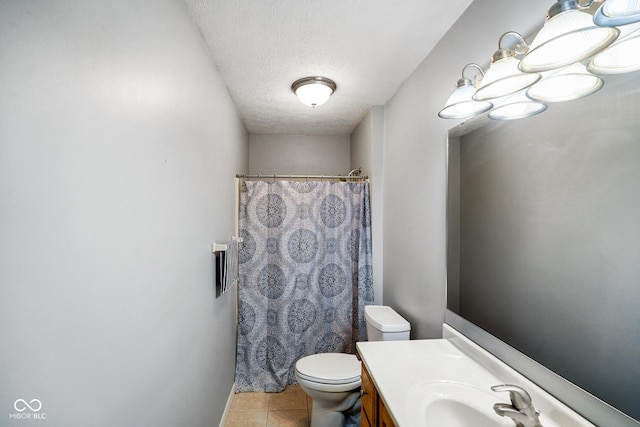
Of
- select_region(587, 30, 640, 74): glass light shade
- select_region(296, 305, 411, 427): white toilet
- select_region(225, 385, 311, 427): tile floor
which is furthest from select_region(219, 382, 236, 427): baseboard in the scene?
select_region(587, 30, 640, 74): glass light shade

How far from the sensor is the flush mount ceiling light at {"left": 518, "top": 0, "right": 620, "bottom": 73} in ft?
2.19

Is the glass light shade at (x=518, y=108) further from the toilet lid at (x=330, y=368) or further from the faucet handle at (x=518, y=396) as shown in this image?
the toilet lid at (x=330, y=368)

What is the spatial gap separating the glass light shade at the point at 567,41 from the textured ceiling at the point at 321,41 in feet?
2.50

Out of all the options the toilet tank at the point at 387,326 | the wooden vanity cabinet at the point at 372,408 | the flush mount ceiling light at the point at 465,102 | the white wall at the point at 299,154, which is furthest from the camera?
the white wall at the point at 299,154

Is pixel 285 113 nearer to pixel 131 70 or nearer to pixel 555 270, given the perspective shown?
pixel 131 70

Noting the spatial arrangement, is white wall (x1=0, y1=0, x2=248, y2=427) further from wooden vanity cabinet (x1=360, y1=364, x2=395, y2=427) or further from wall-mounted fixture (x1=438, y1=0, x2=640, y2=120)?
wall-mounted fixture (x1=438, y1=0, x2=640, y2=120)

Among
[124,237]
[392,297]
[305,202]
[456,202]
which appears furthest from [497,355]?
[305,202]

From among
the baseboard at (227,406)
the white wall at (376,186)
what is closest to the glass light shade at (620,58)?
the white wall at (376,186)

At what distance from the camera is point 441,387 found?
1029 mm

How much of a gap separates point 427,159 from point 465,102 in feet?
1.79

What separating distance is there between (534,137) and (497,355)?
0.83 metres

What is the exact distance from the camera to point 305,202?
2.58m

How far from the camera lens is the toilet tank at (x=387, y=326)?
5.78ft

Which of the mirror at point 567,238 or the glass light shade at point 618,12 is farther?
the mirror at point 567,238
